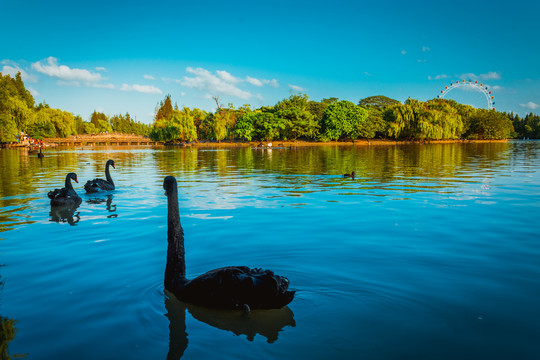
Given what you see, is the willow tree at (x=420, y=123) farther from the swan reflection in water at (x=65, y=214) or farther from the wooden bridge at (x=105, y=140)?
the swan reflection in water at (x=65, y=214)

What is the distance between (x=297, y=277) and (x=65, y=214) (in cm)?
812

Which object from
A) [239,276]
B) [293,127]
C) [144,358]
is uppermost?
[293,127]

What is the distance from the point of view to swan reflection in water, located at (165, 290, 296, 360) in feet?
13.6

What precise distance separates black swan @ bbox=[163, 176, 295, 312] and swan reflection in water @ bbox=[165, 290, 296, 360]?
0.09 meters

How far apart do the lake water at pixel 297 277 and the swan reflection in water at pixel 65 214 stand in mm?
134

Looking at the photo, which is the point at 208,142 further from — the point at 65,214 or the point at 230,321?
the point at 230,321

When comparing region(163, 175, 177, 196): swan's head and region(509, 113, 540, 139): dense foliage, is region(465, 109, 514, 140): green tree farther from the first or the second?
region(163, 175, 177, 196): swan's head

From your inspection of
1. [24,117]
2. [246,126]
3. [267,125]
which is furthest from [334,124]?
[24,117]

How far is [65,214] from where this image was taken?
11.0 m

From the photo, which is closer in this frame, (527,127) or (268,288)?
(268,288)

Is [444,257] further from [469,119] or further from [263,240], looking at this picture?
[469,119]

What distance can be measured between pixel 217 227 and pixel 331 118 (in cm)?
7030

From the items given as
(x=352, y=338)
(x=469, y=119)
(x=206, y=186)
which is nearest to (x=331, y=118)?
(x=469, y=119)

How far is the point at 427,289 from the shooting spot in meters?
5.28
